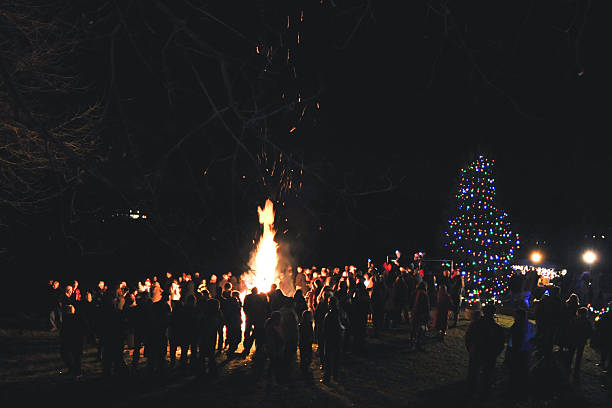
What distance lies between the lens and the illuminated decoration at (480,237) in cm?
2303

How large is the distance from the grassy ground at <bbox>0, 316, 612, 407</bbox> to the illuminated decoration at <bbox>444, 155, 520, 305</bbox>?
33.9ft

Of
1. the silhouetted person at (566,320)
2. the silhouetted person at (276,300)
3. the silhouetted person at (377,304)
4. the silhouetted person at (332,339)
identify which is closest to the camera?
the silhouetted person at (332,339)

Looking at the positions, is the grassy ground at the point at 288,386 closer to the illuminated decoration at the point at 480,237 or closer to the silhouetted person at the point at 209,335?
the silhouetted person at the point at 209,335

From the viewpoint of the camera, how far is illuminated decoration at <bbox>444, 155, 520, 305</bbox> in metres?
23.0

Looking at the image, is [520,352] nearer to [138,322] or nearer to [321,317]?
[321,317]

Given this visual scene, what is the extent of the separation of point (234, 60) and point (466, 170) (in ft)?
70.2

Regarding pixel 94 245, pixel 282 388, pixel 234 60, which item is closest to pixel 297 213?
pixel 94 245

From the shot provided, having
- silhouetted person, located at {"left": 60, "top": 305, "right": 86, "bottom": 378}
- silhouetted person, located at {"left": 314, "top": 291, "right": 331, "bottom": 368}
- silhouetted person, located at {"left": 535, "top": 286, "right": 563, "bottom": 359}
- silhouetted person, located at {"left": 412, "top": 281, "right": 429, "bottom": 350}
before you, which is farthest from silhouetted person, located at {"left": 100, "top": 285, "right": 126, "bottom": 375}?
silhouetted person, located at {"left": 535, "top": 286, "right": 563, "bottom": 359}

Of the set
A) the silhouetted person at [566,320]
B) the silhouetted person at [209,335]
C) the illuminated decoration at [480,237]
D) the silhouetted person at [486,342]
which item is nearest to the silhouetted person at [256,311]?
the silhouetted person at [209,335]

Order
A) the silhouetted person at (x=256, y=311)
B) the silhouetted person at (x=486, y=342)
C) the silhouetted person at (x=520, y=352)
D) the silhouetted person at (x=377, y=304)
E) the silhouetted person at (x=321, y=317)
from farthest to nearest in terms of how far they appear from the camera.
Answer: the silhouetted person at (x=377, y=304) → the silhouetted person at (x=256, y=311) → the silhouetted person at (x=321, y=317) → the silhouetted person at (x=520, y=352) → the silhouetted person at (x=486, y=342)

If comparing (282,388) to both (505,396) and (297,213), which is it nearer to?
(505,396)

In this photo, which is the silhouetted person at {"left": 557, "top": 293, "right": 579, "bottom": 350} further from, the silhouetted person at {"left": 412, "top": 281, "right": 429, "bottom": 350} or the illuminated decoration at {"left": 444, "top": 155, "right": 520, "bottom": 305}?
the illuminated decoration at {"left": 444, "top": 155, "right": 520, "bottom": 305}

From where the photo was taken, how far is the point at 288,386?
32.4 feet

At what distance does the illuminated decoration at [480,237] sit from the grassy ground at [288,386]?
1033 cm
